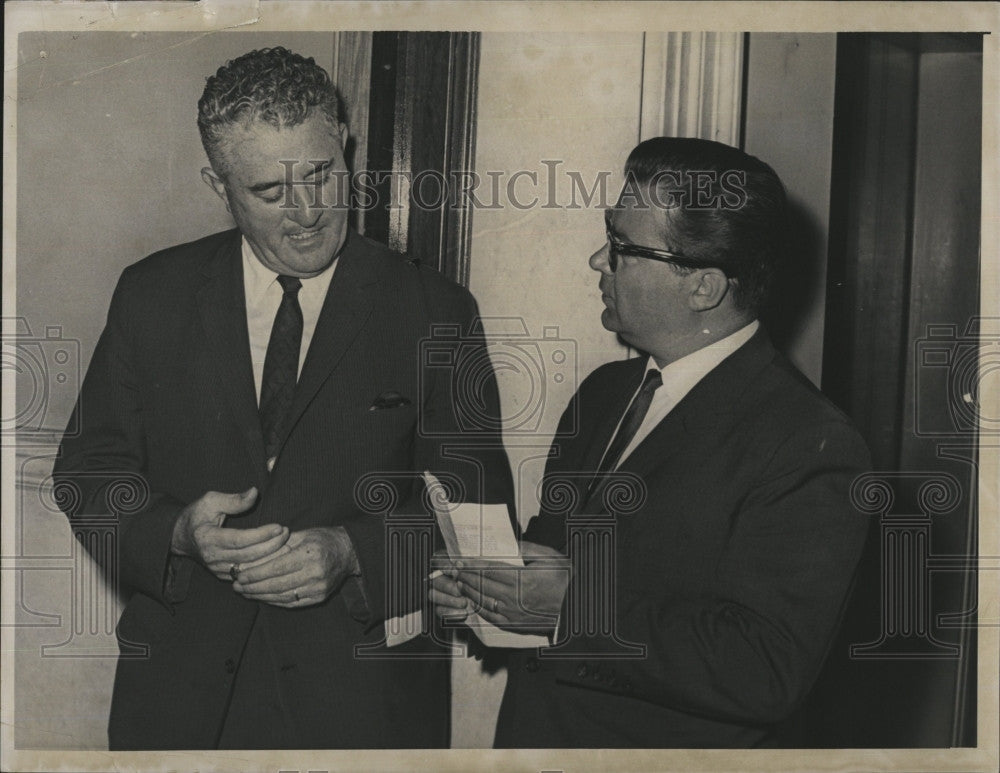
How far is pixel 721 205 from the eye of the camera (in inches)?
101

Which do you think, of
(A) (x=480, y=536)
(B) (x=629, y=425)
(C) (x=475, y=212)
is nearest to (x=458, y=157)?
(C) (x=475, y=212)

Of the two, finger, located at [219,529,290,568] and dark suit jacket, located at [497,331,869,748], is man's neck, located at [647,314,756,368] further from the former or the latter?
finger, located at [219,529,290,568]

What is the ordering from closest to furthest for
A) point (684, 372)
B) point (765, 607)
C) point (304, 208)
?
point (765, 607)
point (684, 372)
point (304, 208)

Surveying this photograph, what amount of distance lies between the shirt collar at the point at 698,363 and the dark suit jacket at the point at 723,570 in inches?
0.8

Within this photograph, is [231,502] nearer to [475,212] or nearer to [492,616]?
[492,616]

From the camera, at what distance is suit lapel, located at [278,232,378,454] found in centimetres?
262

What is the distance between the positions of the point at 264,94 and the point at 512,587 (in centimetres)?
124

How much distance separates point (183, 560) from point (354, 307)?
0.69 metres

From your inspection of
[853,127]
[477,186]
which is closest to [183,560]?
[477,186]

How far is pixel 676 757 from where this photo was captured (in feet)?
8.58

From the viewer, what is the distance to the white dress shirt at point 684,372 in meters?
2.52

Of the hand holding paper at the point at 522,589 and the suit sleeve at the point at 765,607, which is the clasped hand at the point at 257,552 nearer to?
the hand holding paper at the point at 522,589

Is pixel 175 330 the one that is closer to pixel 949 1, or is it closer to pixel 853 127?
pixel 853 127

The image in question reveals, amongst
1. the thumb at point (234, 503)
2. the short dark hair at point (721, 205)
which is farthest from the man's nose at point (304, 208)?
the short dark hair at point (721, 205)
